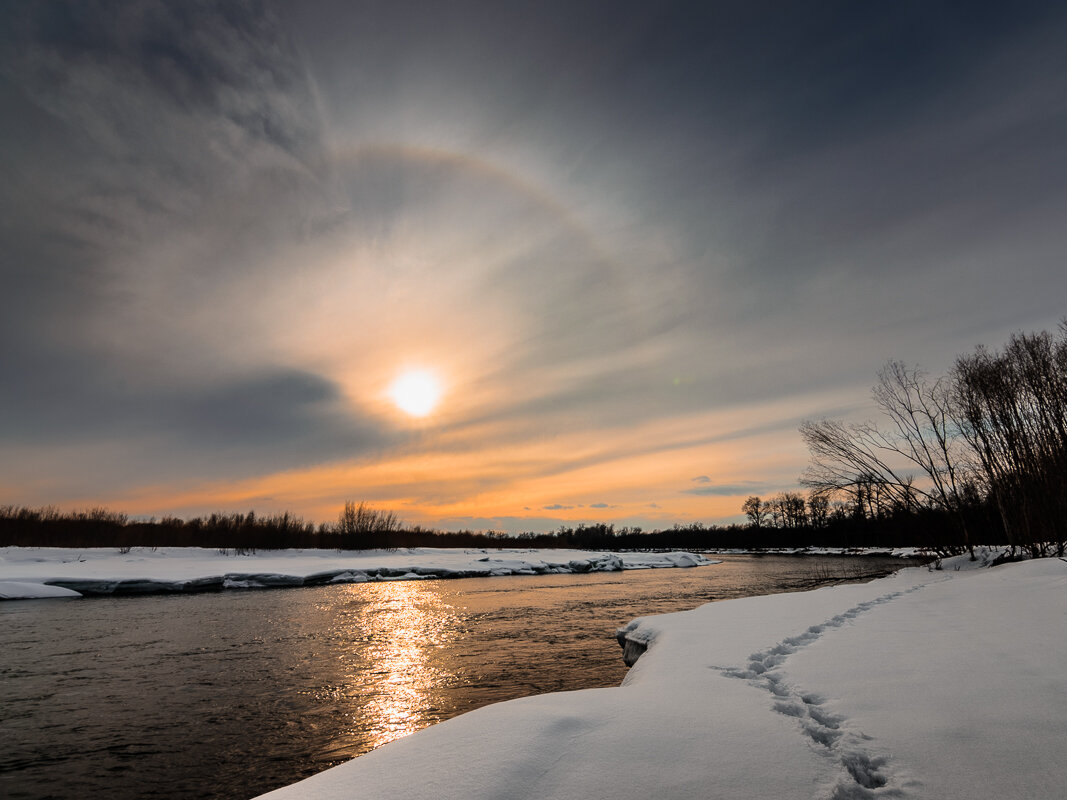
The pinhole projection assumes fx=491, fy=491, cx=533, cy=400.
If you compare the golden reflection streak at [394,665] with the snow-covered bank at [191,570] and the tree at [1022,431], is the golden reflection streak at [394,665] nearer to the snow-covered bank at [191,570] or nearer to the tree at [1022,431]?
the snow-covered bank at [191,570]

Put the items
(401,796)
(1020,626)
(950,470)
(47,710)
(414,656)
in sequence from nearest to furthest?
(401,796) → (1020,626) → (47,710) → (414,656) → (950,470)

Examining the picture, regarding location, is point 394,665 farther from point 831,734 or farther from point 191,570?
point 191,570

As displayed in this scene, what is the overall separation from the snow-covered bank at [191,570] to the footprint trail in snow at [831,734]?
2737cm

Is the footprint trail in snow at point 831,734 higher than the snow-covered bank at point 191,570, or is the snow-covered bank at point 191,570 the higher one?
the footprint trail in snow at point 831,734

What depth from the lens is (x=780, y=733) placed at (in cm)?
346

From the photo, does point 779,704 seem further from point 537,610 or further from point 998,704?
point 537,610

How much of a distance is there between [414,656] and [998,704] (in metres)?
9.47

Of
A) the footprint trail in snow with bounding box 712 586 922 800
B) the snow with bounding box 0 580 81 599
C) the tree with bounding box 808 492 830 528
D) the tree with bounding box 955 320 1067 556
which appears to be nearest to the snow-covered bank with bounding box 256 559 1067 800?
the footprint trail in snow with bounding box 712 586 922 800

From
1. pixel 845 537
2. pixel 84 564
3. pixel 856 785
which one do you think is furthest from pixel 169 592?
pixel 845 537

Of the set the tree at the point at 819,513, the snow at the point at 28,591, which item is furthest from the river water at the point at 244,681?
the tree at the point at 819,513

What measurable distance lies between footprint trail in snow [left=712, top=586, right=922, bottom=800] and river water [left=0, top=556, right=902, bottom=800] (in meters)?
3.14

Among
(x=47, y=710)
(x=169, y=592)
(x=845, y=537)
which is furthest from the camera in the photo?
(x=845, y=537)

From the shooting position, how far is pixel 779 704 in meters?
4.15

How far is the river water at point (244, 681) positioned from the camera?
548cm
